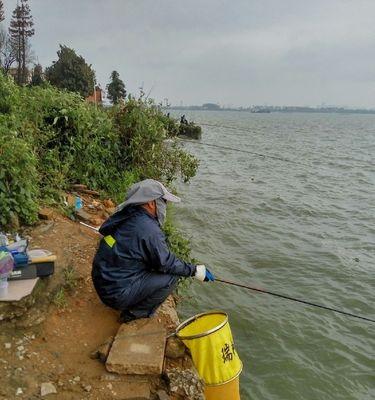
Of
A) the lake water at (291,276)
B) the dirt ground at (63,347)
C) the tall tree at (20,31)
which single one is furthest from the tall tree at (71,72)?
the dirt ground at (63,347)

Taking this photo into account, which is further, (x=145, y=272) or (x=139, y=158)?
(x=139, y=158)

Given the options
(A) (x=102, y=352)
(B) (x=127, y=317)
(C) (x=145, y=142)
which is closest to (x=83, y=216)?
(B) (x=127, y=317)

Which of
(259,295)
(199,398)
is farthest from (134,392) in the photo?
(259,295)

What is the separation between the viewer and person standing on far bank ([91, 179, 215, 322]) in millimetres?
3723

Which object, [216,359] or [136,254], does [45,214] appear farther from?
[216,359]

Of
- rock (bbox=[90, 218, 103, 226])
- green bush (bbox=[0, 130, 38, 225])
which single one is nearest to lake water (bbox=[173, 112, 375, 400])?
rock (bbox=[90, 218, 103, 226])

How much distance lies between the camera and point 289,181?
1666 cm

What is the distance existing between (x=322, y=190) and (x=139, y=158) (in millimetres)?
8643

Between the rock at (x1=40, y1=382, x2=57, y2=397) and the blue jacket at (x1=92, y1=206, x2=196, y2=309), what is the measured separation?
872 millimetres

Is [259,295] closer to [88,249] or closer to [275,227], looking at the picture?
[88,249]

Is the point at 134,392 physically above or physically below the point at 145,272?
below

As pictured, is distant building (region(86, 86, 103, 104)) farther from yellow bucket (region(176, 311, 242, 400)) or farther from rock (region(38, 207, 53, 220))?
yellow bucket (region(176, 311, 242, 400))

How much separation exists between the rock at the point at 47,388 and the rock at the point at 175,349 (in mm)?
995

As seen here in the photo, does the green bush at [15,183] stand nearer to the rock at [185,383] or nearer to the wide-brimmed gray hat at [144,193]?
the wide-brimmed gray hat at [144,193]
